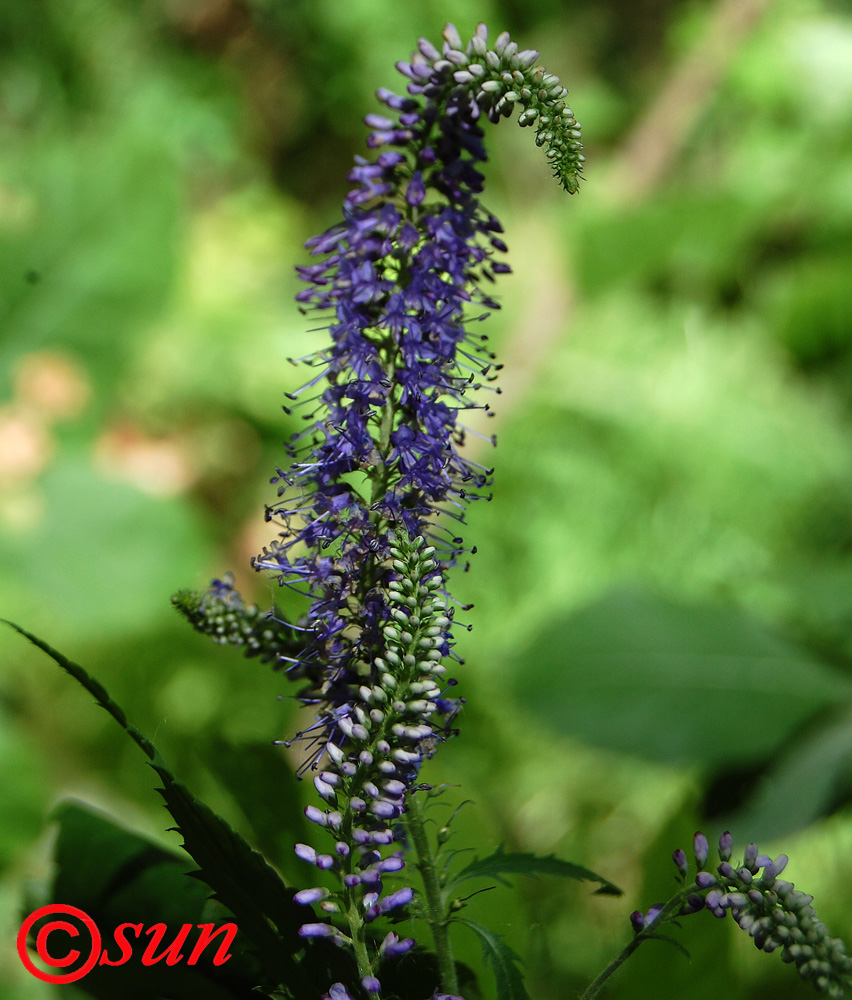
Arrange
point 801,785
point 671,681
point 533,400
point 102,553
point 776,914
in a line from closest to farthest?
point 776,914 < point 801,785 < point 671,681 < point 102,553 < point 533,400

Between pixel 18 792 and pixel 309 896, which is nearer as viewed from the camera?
pixel 309 896

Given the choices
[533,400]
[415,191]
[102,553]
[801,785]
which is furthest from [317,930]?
[533,400]

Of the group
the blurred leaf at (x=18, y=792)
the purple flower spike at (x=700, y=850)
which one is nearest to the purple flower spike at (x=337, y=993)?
the purple flower spike at (x=700, y=850)

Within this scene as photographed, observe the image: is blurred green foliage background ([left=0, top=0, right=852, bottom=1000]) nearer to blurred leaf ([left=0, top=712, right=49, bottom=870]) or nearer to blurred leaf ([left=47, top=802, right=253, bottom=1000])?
blurred leaf ([left=0, top=712, right=49, bottom=870])

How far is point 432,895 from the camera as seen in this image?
33cm

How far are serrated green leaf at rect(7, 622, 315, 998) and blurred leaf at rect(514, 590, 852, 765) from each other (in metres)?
0.76

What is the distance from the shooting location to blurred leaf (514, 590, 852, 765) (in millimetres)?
1039

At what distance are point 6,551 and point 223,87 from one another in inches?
58.1

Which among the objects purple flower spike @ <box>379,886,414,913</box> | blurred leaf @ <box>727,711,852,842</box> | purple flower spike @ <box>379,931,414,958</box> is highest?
blurred leaf @ <box>727,711,852,842</box>

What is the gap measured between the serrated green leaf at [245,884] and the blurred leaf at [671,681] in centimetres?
76

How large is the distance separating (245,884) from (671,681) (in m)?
0.86

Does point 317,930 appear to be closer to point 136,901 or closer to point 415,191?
point 136,901

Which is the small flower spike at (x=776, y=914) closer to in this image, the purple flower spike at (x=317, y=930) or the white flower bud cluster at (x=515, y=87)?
the purple flower spike at (x=317, y=930)

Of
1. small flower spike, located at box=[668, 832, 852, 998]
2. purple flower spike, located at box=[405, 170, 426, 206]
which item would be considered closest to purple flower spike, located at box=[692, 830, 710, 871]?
small flower spike, located at box=[668, 832, 852, 998]
